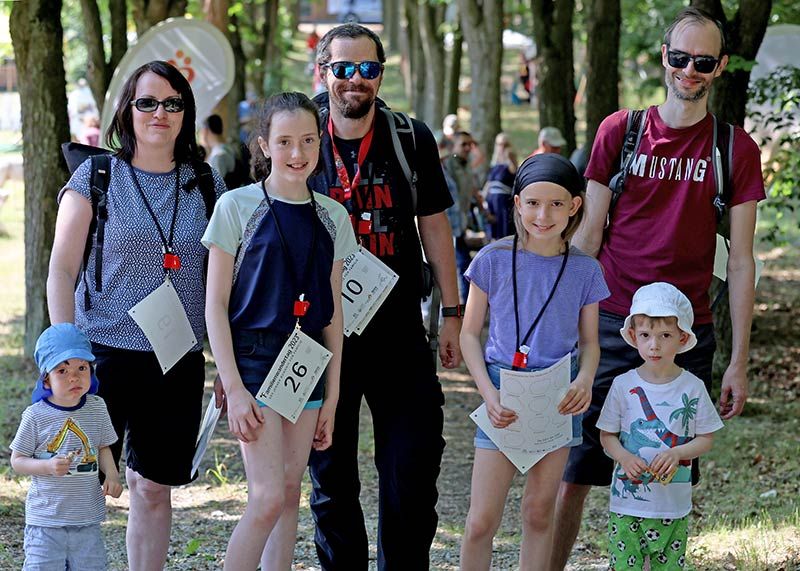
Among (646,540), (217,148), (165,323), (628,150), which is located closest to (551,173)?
(628,150)

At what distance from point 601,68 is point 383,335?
879cm

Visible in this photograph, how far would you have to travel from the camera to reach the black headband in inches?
183

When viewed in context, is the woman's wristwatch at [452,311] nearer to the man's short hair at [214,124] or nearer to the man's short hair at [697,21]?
the man's short hair at [697,21]

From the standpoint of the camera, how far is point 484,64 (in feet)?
64.0

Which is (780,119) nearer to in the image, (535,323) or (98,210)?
(535,323)

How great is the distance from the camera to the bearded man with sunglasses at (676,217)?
493 centimetres

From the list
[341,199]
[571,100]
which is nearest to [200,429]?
A: [341,199]

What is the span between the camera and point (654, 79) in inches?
1224

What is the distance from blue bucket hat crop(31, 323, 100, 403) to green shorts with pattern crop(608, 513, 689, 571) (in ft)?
6.64

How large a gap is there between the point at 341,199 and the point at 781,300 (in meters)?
12.3

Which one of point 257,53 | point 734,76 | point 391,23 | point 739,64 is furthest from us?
point 391,23

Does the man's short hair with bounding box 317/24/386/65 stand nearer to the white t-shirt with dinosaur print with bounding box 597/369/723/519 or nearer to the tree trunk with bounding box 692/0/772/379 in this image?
the white t-shirt with dinosaur print with bounding box 597/369/723/519

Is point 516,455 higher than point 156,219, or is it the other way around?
point 156,219

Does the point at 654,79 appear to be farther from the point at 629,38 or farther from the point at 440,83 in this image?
the point at 440,83
